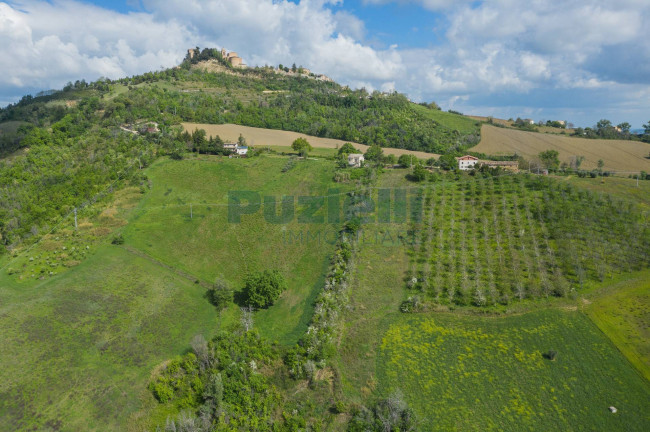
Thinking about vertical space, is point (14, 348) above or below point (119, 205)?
below

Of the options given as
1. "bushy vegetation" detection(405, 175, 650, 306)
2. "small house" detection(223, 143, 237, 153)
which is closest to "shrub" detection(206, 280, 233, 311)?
"bushy vegetation" detection(405, 175, 650, 306)

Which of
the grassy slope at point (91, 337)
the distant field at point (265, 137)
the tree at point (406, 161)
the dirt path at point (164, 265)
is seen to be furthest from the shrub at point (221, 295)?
the distant field at point (265, 137)

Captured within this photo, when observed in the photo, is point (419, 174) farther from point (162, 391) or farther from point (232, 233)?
point (162, 391)

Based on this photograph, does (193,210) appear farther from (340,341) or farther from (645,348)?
(645,348)

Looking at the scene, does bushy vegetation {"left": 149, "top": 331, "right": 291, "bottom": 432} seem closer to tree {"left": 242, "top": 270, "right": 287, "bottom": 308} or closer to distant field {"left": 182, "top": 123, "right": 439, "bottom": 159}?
tree {"left": 242, "top": 270, "right": 287, "bottom": 308}

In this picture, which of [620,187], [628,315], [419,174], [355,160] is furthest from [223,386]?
[620,187]

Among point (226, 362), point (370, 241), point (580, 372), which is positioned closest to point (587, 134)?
point (370, 241)
